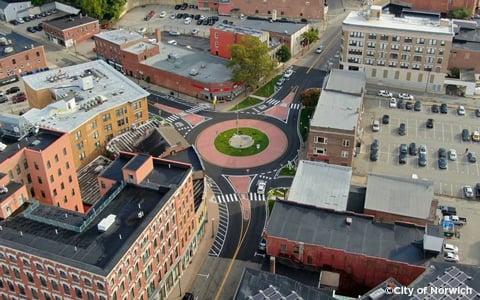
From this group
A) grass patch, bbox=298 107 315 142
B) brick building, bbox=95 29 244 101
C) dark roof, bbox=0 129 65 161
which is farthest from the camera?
brick building, bbox=95 29 244 101

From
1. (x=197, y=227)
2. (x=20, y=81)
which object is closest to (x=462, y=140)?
(x=197, y=227)

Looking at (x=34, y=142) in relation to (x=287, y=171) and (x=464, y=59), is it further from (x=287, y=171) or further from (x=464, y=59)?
(x=464, y=59)

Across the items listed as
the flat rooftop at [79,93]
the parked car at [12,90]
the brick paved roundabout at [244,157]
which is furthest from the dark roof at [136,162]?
Result: the parked car at [12,90]

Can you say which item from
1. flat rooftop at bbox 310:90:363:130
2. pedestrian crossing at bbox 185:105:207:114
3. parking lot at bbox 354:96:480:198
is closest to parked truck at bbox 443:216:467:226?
parking lot at bbox 354:96:480:198

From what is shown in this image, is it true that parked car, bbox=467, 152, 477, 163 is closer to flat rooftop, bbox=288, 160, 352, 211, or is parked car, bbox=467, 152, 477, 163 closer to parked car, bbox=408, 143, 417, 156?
parked car, bbox=408, 143, 417, 156

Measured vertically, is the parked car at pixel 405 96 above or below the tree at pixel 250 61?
below

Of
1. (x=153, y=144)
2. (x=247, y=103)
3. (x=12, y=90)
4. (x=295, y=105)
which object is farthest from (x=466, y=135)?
(x=12, y=90)

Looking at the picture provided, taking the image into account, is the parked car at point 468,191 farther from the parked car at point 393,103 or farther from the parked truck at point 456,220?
the parked car at point 393,103
